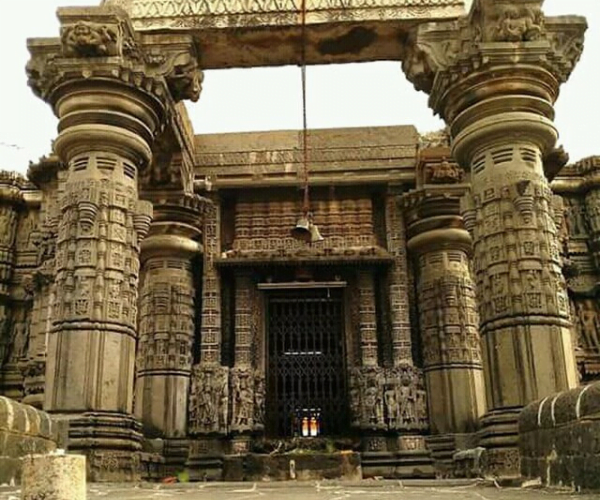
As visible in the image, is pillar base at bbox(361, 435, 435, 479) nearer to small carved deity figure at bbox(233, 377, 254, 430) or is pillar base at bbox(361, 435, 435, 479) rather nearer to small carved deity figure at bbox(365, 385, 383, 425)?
small carved deity figure at bbox(365, 385, 383, 425)

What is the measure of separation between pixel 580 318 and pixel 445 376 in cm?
370

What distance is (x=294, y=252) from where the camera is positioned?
A: 39.0 ft

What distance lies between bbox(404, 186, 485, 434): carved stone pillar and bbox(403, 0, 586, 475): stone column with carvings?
10.8 feet

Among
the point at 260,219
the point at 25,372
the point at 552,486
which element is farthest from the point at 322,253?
the point at 552,486

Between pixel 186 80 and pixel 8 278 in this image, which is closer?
pixel 186 80

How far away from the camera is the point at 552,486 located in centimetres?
488

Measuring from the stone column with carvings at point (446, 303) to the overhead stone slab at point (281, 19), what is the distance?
3344mm

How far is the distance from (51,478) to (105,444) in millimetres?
4448

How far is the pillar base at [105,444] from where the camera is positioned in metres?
7.05

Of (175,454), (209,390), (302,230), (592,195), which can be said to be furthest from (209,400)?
(592,195)

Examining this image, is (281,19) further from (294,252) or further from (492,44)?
(294,252)

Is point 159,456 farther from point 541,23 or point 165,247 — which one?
point 541,23

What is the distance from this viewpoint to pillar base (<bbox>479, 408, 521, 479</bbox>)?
7.01m

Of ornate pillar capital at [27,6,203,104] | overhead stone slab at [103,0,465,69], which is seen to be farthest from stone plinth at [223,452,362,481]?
overhead stone slab at [103,0,465,69]
